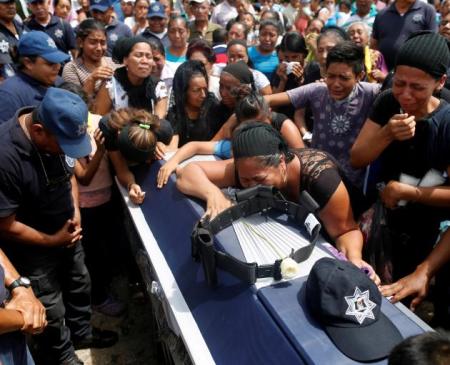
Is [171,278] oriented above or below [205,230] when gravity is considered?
below

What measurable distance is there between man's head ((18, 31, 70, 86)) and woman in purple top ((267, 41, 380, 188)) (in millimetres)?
1710

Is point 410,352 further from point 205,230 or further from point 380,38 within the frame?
point 380,38

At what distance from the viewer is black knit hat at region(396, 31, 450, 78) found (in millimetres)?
1568

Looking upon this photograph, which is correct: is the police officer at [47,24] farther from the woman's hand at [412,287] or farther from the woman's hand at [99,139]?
the woman's hand at [412,287]

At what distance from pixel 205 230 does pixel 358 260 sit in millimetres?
634

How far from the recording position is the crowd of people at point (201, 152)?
1685 millimetres

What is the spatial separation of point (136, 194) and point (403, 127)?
146cm

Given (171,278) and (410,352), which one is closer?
(410,352)

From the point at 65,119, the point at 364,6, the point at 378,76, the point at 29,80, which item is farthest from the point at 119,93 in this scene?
the point at 364,6

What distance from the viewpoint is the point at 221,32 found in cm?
487

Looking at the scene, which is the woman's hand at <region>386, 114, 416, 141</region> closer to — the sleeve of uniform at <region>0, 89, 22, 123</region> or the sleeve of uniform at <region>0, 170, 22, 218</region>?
the sleeve of uniform at <region>0, 170, 22, 218</region>

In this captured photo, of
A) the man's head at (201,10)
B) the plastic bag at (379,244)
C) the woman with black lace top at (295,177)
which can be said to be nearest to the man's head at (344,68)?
the woman with black lace top at (295,177)

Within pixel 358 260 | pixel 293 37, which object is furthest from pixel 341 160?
pixel 293 37

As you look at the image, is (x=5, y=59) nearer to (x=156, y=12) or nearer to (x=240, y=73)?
(x=156, y=12)
